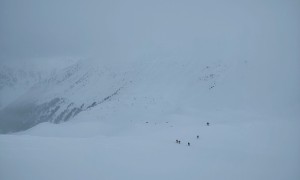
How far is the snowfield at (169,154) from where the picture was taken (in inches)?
474

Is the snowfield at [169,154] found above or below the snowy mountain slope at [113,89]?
below

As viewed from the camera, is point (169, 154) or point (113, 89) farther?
point (113, 89)

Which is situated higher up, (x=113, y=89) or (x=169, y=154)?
(x=113, y=89)

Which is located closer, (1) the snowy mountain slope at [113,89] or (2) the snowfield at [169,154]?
(2) the snowfield at [169,154]

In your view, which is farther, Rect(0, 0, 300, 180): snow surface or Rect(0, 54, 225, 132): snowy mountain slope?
Rect(0, 54, 225, 132): snowy mountain slope

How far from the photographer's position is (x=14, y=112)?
296 feet

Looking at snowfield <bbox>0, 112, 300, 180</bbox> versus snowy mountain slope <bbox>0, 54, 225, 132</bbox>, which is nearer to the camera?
snowfield <bbox>0, 112, 300, 180</bbox>

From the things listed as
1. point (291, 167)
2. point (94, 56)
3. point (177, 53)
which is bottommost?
point (291, 167)

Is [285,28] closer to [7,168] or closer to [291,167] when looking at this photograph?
[291,167]

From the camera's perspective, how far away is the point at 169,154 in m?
18.5

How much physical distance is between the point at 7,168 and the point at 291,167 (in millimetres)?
15742

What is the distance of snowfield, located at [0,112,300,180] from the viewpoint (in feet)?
39.5

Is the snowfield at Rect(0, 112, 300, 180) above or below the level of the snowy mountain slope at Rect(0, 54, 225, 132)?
below

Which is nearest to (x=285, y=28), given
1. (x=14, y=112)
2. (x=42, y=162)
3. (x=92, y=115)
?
(x=92, y=115)
